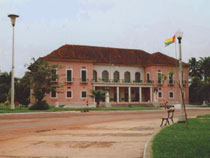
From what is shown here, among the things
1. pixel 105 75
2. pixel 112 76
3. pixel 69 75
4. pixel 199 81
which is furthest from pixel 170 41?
pixel 199 81

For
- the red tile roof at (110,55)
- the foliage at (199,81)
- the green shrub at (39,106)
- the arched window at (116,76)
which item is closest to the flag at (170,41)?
the green shrub at (39,106)

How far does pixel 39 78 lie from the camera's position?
113 feet

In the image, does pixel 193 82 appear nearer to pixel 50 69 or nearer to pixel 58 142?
pixel 50 69

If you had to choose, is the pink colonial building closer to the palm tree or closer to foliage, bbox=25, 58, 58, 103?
the palm tree

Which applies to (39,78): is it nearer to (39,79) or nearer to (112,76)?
(39,79)

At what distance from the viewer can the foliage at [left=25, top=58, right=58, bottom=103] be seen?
34.2 metres

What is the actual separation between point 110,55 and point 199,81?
17.9 m

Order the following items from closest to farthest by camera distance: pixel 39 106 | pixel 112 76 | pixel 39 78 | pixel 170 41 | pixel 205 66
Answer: pixel 170 41 → pixel 39 106 → pixel 39 78 → pixel 112 76 → pixel 205 66

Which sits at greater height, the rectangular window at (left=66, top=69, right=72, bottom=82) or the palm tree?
the palm tree

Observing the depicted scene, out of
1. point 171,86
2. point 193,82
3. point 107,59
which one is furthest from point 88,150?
point 193,82

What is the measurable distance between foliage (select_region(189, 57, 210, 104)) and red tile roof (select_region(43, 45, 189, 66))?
21.0 ft

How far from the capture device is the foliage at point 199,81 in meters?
51.7

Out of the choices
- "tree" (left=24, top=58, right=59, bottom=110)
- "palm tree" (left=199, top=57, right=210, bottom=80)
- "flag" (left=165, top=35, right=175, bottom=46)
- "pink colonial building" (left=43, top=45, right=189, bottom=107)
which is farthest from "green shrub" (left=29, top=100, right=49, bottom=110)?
"palm tree" (left=199, top=57, right=210, bottom=80)

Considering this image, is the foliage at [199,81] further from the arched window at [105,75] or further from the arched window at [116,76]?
the arched window at [105,75]
